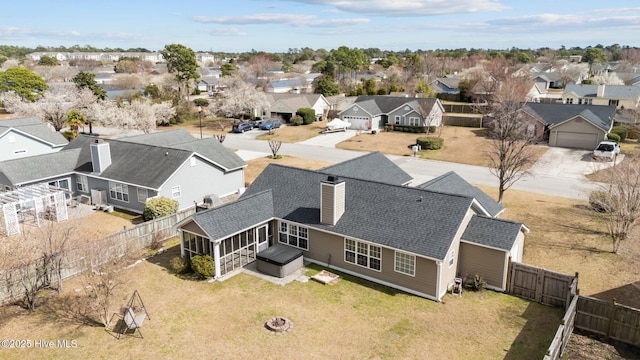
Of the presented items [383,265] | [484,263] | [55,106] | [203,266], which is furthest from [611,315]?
[55,106]

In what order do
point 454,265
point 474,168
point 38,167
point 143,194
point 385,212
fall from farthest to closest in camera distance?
point 474,168
point 38,167
point 143,194
point 385,212
point 454,265

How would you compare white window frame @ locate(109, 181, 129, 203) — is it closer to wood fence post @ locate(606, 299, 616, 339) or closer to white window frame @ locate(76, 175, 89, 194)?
white window frame @ locate(76, 175, 89, 194)

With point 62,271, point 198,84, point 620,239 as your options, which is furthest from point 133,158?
point 198,84

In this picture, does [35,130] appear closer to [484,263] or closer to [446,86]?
[484,263]

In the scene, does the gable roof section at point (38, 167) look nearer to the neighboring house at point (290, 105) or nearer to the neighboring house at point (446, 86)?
the neighboring house at point (290, 105)

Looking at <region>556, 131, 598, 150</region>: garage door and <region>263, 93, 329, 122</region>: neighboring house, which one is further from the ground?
<region>263, 93, 329, 122</region>: neighboring house

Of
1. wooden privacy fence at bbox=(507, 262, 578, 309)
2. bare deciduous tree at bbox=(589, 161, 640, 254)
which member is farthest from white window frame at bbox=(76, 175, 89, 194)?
bare deciduous tree at bbox=(589, 161, 640, 254)

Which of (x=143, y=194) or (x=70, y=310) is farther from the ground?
(x=143, y=194)
